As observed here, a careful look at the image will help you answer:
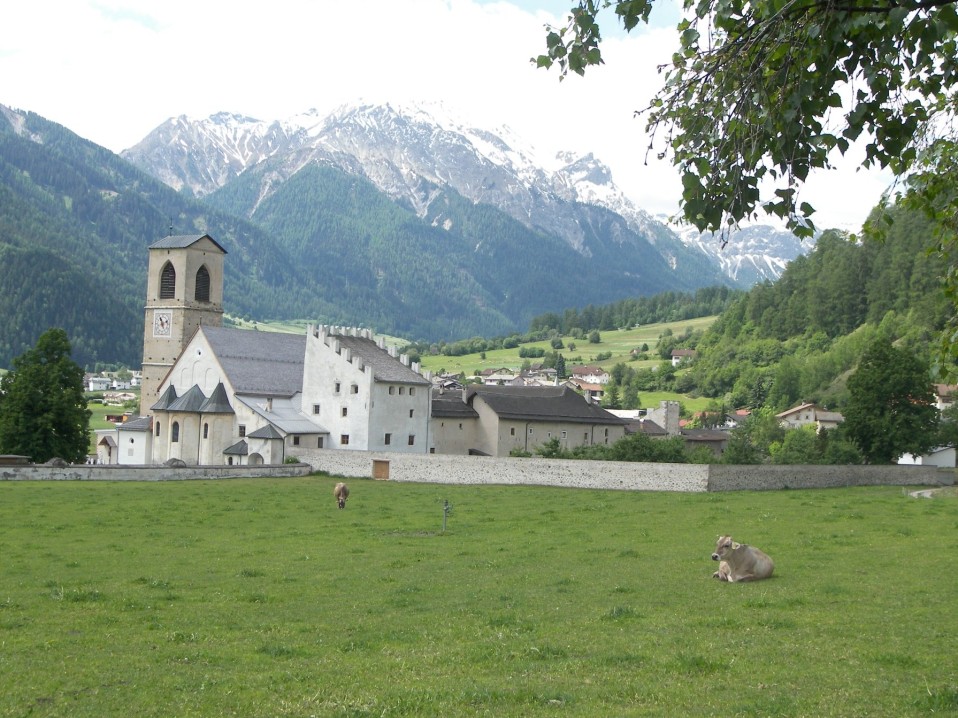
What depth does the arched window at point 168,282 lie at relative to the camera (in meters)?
84.7

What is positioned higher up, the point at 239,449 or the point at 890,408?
the point at 890,408

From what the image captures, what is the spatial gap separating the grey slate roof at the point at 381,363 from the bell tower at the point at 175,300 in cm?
1433

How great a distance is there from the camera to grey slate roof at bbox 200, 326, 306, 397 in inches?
2864

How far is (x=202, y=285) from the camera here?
3378 inches

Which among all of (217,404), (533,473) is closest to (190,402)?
(217,404)

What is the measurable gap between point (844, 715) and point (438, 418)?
63744mm

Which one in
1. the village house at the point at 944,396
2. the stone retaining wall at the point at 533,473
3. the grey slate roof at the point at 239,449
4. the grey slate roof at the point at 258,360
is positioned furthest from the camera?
the grey slate roof at the point at 258,360

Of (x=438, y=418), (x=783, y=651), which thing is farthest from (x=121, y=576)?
A: (x=438, y=418)

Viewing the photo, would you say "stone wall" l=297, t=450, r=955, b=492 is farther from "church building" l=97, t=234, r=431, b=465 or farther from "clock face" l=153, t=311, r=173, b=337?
"clock face" l=153, t=311, r=173, b=337

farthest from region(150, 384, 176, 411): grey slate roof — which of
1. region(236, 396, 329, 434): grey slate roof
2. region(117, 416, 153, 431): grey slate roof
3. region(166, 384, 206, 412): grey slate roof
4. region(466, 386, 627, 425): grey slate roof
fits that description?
region(466, 386, 627, 425): grey slate roof

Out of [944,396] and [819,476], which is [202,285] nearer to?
[819,476]

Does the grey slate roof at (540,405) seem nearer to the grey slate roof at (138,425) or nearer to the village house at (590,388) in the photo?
the grey slate roof at (138,425)

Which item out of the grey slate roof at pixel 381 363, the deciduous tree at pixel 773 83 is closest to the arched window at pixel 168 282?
the grey slate roof at pixel 381 363

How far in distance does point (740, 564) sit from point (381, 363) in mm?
52625
